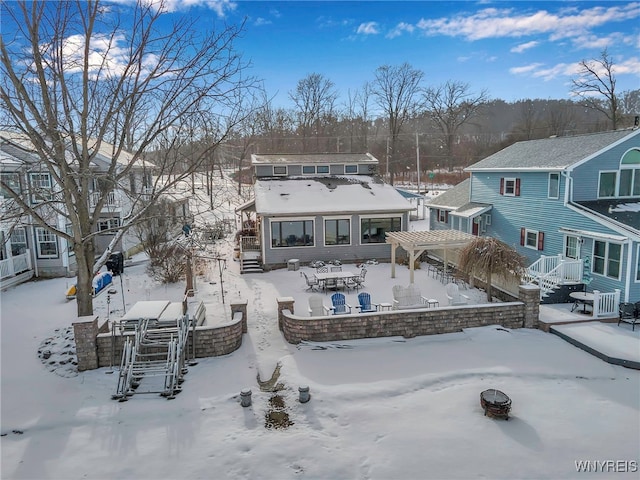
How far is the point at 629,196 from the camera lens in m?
16.0

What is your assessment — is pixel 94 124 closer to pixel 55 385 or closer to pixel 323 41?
pixel 55 385

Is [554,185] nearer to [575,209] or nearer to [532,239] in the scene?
[575,209]

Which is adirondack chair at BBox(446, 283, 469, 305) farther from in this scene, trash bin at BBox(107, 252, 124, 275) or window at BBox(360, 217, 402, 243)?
trash bin at BBox(107, 252, 124, 275)

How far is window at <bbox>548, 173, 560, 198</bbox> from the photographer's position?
52.4ft

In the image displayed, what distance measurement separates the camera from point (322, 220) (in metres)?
19.8

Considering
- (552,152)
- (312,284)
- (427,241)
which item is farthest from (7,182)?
(552,152)

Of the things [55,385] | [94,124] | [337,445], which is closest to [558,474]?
[337,445]

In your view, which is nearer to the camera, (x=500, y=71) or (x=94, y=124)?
(x=94, y=124)

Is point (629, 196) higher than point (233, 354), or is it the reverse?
point (629, 196)

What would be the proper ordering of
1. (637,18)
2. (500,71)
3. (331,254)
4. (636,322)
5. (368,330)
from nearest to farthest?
(368,330) → (636,322) → (637,18) → (331,254) → (500,71)

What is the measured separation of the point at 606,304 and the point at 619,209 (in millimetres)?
4120

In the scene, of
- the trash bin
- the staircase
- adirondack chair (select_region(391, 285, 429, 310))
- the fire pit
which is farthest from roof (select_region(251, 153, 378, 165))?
the fire pit

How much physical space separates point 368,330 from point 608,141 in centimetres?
1191
